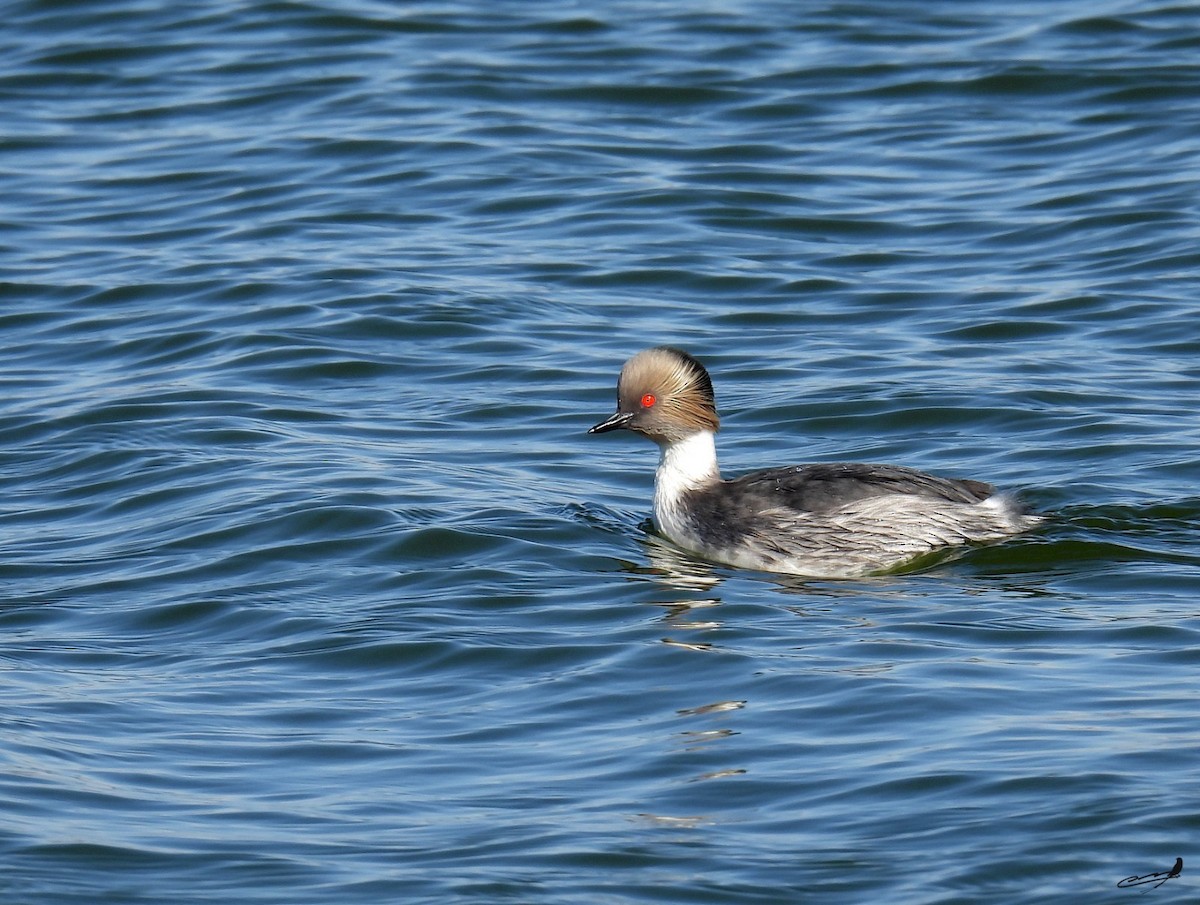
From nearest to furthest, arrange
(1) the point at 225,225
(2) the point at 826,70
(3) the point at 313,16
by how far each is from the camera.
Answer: (1) the point at 225,225 → (2) the point at 826,70 → (3) the point at 313,16

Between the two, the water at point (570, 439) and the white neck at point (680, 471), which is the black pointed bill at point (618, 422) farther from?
the water at point (570, 439)

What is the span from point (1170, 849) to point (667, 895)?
155 cm

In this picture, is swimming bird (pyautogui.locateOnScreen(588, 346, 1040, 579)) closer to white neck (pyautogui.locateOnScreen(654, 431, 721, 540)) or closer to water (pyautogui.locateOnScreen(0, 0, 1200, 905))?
white neck (pyautogui.locateOnScreen(654, 431, 721, 540))

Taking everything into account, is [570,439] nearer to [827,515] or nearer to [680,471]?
[680,471]

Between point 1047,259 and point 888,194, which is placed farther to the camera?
point 888,194

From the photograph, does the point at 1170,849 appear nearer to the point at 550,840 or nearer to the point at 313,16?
the point at 550,840

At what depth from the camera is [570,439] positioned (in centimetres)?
1239

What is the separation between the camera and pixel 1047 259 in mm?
15461

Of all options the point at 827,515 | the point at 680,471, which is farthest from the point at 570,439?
the point at 827,515

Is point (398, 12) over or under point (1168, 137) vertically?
over

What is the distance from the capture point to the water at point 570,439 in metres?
6.92

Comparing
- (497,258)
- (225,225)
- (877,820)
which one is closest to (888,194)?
(497,258)
